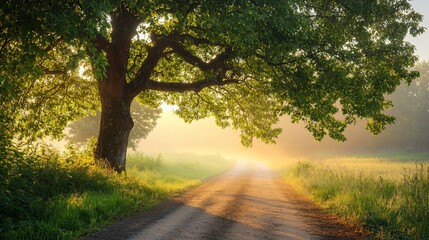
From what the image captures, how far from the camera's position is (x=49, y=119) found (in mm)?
18531

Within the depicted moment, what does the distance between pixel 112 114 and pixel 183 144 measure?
144369 millimetres

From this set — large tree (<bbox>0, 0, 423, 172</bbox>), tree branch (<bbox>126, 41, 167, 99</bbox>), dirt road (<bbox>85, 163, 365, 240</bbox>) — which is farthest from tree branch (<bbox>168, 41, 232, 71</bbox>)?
dirt road (<bbox>85, 163, 365, 240</bbox>)

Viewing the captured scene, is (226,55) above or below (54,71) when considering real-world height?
above

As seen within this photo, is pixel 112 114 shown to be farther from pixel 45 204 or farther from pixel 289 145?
pixel 289 145

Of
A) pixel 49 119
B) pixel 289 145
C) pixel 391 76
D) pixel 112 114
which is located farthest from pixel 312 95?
pixel 289 145

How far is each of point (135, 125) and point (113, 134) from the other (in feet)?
74.7

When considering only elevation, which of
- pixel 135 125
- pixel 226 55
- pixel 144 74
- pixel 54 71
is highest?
pixel 226 55

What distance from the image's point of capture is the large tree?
31.4ft

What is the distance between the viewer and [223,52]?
52.3 feet

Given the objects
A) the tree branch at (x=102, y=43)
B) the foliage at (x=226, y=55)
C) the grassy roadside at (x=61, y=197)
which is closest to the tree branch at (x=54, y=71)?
the foliage at (x=226, y=55)

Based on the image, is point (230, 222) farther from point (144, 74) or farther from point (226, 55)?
point (144, 74)

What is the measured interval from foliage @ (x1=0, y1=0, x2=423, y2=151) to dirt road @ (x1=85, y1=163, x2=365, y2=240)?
13.3 ft

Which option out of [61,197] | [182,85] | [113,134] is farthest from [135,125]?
[61,197]

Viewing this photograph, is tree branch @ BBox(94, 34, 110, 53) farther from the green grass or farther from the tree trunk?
the green grass
